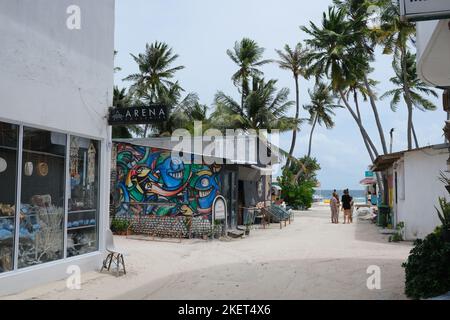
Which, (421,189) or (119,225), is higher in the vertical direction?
(421,189)

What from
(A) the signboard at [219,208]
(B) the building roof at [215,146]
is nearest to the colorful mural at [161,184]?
(A) the signboard at [219,208]

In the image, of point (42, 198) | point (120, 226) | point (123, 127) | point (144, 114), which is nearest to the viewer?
point (42, 198)

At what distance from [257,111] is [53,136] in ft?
83.5

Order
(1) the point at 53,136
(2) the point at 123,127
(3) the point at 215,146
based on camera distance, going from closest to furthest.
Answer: (1) the point at 53,136 < (3) the point at 215,146 < (2) the point at 123,127

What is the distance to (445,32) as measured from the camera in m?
5.96

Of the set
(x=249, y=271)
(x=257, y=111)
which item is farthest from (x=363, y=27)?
(x=249, y=271)

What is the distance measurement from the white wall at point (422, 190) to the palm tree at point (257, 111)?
1817 centimetres

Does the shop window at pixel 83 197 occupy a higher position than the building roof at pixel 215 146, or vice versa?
the building roof at pixel 215 146

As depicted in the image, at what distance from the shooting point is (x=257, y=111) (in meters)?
33.2

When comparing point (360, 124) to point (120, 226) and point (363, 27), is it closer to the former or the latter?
point (363, 27)

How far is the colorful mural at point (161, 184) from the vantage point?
16.4m

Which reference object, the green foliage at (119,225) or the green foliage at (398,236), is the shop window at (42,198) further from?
the green foliage at (398,236)

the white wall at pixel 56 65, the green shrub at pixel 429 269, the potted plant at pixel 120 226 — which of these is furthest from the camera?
the potted plant at pixel 120 226

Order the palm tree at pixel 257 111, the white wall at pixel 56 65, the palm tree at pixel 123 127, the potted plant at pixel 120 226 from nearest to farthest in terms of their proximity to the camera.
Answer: the white wall at pixel 56 65 → the potted plant at pixel 120 226 → the palm tree at pixel 257 111 → the palm tree at pixel 123 127
